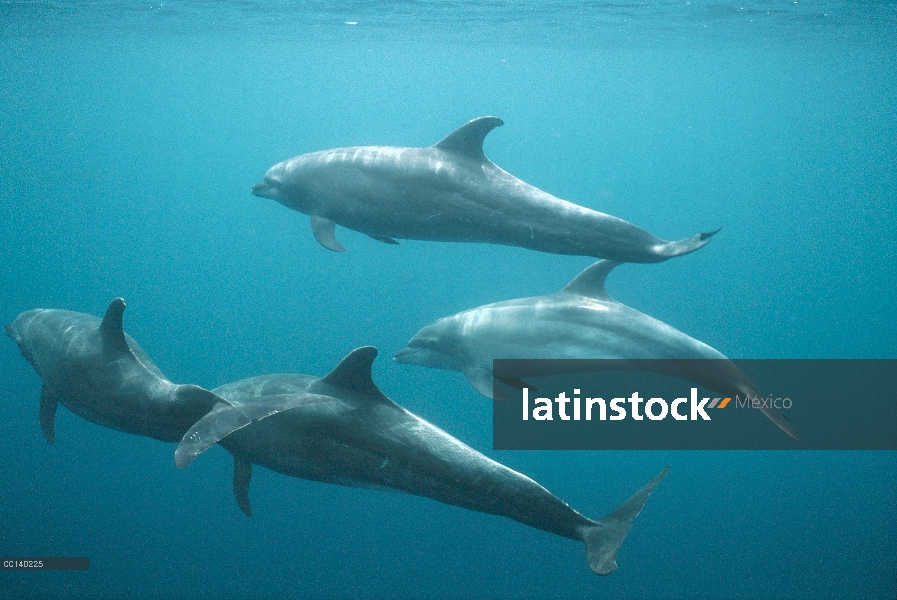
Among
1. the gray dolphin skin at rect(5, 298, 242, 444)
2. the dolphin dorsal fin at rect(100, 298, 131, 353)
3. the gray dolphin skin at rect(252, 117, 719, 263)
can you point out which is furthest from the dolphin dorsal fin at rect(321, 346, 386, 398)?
the gray dolphin skin at rect(252, 117, 719, 263)

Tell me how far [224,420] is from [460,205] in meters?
4.10

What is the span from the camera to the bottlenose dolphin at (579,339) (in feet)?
22.0

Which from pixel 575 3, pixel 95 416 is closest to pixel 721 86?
pixel 575 3

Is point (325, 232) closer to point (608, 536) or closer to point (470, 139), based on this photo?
point (470, 139)

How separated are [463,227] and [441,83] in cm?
5886

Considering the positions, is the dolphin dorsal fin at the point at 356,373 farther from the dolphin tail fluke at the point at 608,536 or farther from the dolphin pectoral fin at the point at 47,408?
the dolphin pectoral fin at the point at 47,408

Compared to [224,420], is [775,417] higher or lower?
lower

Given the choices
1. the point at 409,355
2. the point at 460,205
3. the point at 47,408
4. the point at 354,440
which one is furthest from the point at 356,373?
the point at 47,408

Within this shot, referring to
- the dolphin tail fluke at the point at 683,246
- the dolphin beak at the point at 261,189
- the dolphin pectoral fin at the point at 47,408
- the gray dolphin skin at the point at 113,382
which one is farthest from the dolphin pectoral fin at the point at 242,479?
the dolphin tail fluke at the point at 683,246

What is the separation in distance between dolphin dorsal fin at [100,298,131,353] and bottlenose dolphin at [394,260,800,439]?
173 inches

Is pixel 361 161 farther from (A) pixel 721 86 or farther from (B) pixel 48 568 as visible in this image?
(A) pixel 721 86

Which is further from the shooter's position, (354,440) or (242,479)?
(242,479)

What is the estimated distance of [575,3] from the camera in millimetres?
19141

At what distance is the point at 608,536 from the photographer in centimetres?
512
